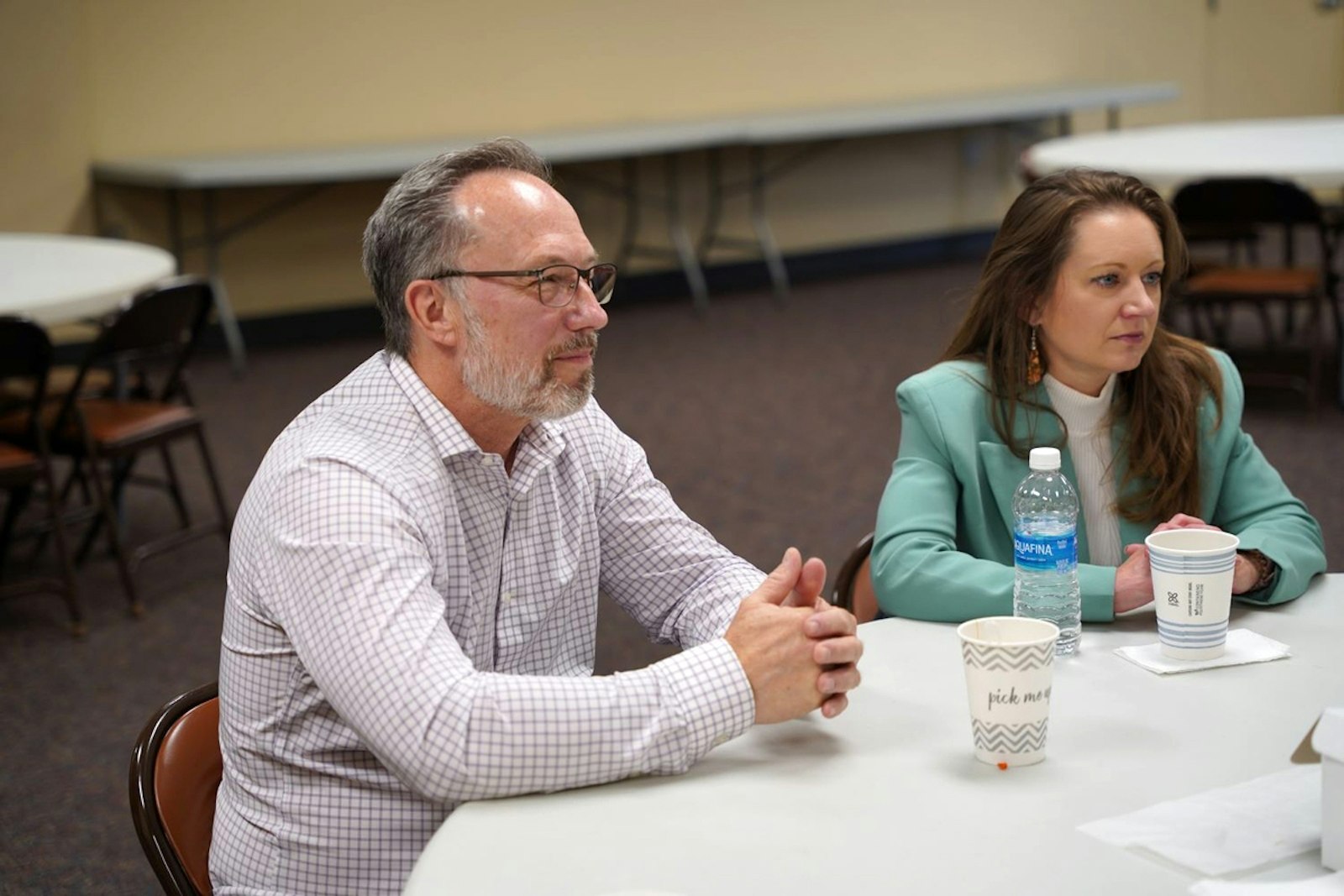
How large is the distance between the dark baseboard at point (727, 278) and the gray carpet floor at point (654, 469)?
5.9 inches

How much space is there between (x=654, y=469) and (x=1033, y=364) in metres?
3.01

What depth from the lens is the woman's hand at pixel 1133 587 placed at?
5.65 feet

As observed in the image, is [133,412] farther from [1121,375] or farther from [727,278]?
[727,278]

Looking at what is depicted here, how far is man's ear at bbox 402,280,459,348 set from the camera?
5.52 feet

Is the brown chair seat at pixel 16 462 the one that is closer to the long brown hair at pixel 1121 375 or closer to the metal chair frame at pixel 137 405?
the metal chair frame at pixel 137 405

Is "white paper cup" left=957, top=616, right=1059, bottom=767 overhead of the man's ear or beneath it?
beneath

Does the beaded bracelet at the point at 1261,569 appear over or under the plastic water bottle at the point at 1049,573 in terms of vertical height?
under

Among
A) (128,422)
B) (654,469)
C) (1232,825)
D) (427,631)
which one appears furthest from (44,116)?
(1232,825)

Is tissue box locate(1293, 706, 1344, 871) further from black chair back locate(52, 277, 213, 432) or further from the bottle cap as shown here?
black chair back locate(52, 277, 213, 432)

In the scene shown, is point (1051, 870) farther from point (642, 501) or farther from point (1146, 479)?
point (1146, 479)

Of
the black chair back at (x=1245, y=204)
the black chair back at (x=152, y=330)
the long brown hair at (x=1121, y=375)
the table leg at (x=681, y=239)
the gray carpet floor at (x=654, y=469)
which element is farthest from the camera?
the table leg at (x=681, y=239)

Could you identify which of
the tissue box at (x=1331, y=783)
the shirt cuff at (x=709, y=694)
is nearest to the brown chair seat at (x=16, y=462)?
the shirt cuff at (x=709, y=694)

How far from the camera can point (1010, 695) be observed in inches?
53.4

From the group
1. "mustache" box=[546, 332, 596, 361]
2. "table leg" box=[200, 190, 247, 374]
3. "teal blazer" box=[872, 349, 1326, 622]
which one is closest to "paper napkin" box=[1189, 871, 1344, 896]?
"teal blazer" box=[872, 349, 1326, 622]
